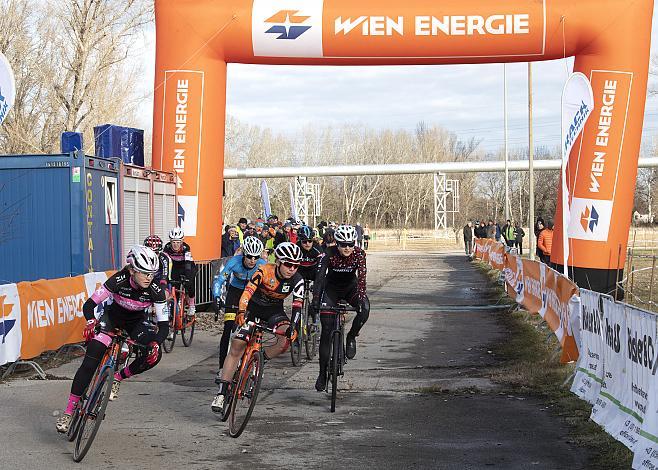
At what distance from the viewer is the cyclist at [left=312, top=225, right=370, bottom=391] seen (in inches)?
396

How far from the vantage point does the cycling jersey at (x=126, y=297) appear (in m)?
7.78

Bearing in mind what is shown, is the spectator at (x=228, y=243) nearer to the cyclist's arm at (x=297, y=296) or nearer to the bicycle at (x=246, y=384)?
the cyclist's arm at (x=297, y=296)

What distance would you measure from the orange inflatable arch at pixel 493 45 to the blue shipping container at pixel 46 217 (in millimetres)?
3668

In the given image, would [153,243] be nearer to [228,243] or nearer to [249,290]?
[249,290]

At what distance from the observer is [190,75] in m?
17.6

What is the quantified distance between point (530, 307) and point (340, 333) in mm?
8263

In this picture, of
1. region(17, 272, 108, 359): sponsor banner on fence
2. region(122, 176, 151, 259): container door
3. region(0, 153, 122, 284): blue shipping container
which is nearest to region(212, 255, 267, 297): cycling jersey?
region(17, 272, 108, 359): sponsor banner on fence

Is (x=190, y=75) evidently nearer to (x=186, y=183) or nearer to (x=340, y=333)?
(x=186, y=183)

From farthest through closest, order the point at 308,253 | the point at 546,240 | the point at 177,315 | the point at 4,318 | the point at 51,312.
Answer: the point at 546,240
the point at 177,315
the point at 308,253
the point at 51,312
the point at 4,318

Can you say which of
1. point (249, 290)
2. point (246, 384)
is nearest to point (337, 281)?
point (249, 290)

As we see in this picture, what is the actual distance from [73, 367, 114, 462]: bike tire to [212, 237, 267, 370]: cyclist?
2646 mm

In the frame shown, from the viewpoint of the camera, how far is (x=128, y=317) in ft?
26.1

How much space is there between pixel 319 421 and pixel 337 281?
201 centimetres

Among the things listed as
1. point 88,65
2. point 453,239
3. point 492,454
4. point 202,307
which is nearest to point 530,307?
point 202,307
